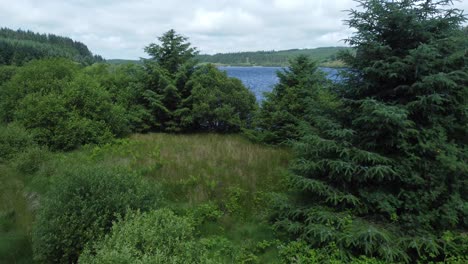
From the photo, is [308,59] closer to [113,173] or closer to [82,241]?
[113,173]

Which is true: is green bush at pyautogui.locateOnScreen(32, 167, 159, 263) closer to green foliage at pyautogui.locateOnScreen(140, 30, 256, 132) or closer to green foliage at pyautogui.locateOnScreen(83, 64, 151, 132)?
green foliage at pyautogui.locateOnScreen(140, 30, 256, 132)

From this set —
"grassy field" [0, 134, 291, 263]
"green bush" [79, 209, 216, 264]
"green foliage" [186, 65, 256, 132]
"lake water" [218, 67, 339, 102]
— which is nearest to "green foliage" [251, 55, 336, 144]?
"lake water" [218, 67, 339, 102]

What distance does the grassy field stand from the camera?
632 centimetres

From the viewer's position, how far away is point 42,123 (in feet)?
39.2

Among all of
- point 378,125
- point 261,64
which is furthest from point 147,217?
point 261,64

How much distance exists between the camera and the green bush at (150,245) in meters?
3.80

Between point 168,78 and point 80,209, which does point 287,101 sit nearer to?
point 168,78

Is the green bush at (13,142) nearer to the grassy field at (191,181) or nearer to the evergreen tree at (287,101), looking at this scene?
the grassy field at (191,181)

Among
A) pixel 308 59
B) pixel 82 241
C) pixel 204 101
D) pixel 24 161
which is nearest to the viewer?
pixel 82 241

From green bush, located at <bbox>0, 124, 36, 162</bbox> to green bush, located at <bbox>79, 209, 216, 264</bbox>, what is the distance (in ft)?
27.4

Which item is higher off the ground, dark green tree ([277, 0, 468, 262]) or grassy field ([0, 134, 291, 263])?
dark green tree ([277, 0, 468, 262])

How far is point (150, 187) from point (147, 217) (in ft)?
4.66

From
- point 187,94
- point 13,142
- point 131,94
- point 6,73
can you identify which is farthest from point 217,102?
point 6,73

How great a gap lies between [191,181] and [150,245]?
3.96 m
